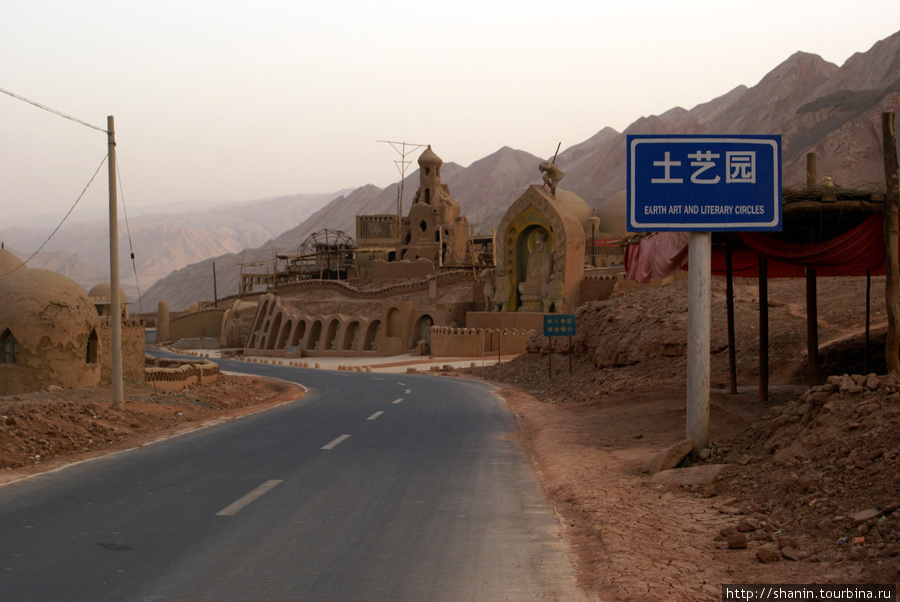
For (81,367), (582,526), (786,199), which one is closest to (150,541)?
(582,526)

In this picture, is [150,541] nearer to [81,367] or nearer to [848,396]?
[848,396]

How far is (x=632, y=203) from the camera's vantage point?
10.6 meters

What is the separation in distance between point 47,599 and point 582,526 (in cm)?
484

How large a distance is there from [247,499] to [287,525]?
4.42 ft

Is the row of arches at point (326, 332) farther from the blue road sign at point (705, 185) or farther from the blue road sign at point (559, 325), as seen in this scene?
the blue road sign at point (705, 185)

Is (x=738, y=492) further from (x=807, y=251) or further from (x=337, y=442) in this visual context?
A: (x=337, y=442)

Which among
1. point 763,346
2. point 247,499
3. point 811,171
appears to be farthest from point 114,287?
point 811,171

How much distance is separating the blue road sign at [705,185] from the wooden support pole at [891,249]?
2601mm

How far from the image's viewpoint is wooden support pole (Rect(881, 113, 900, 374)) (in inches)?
474

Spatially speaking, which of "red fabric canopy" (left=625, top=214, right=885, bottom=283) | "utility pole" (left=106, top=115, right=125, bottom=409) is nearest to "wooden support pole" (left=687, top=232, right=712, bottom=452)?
"red fabric canopy" (left=625, top=214, right=885, bottom=283)

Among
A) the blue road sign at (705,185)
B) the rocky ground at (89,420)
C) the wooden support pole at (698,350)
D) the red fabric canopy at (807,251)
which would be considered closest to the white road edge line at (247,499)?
the rocky ground at (89,420)

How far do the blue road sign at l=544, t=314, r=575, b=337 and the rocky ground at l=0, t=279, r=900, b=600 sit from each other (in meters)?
2.80

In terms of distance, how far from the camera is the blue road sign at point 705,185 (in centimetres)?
1059

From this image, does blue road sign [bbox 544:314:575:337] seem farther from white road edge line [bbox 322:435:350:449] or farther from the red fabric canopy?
white road edge line [bbox 322:435:350:449]
